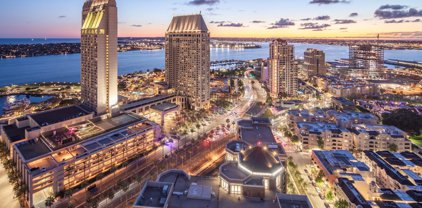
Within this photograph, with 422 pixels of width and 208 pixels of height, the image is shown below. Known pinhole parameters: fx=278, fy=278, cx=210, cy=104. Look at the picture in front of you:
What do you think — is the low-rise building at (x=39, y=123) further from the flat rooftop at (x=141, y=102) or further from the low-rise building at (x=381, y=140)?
the low-rise building at (x=381, y=140)

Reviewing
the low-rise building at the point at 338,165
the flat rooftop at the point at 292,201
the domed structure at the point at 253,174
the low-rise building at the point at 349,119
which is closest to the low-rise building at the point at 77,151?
the domed structure at the point at 253,174

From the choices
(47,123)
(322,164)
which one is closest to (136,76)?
(47,123)

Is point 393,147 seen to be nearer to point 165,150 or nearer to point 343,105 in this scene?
point 343,105

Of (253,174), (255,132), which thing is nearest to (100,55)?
(255,132)

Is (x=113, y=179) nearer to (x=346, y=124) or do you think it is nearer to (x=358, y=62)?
(x=346, y=124)

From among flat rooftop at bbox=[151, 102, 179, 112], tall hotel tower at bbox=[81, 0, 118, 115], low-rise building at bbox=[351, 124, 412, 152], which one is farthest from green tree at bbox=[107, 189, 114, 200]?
low-rise building at bbox=[351, 124, 412, 152]
